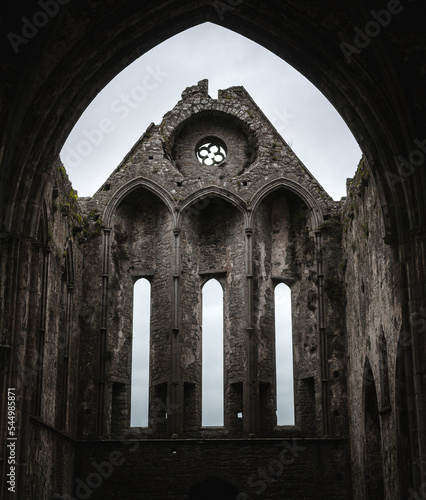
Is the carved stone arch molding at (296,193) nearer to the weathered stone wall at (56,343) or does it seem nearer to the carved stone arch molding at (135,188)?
the carved stone arch molding at (135,188)

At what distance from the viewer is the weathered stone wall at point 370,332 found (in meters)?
11.5

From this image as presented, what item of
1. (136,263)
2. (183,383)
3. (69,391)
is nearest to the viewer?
(69,391)

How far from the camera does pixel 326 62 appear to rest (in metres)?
10.2

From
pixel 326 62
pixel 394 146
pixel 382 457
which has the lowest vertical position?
pixel 382 457

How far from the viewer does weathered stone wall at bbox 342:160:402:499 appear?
11477mm

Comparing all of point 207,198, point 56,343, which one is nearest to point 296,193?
point 207,198

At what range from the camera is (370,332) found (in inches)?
508

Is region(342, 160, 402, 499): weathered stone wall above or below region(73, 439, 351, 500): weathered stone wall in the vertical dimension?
above

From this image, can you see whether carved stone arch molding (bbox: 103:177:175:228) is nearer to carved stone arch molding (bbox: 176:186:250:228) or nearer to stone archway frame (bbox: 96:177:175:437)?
stone archway frame (bbox: 96:177:175:437)

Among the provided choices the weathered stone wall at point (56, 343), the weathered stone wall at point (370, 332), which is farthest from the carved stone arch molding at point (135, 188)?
the weathered stone wall at point (370, 332)

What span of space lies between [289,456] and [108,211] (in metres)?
5.99

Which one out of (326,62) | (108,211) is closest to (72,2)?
(326,62)

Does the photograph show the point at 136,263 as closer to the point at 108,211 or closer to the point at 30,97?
the point at 108,211

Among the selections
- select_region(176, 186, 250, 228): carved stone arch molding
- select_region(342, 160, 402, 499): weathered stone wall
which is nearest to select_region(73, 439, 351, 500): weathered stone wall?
select_region(342, 160, 402, 499): weathered stone wall
